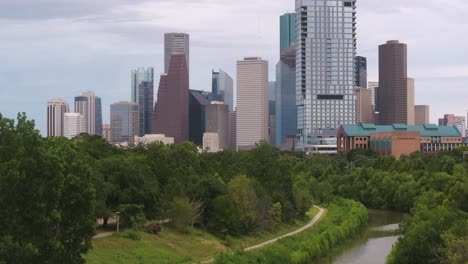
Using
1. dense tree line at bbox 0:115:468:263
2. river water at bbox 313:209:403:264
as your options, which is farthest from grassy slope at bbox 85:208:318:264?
river water at bbox 313:209:403:264

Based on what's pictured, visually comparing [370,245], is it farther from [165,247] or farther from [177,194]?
[165,247]

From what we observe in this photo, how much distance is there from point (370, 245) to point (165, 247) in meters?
23.8

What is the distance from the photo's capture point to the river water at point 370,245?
65.5 meters

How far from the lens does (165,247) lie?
61.9m

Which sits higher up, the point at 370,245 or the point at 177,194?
the point at 177,194

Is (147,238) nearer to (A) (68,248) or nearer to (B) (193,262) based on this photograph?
(B) (193,262)

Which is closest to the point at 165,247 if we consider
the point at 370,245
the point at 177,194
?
the point at 177,194

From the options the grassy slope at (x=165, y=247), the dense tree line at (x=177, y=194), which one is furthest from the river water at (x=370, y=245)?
the grassy slope at (x=165, y=247)

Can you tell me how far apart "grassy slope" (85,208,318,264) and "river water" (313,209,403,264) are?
27.0 feet

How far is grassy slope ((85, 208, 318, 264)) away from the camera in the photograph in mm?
53688

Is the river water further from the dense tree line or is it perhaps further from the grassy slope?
the grassy slope

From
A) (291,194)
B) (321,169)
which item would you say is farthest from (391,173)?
(291,194)

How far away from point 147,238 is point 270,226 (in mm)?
22461

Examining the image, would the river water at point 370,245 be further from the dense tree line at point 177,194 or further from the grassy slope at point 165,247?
the grassy slope at point 165,247
